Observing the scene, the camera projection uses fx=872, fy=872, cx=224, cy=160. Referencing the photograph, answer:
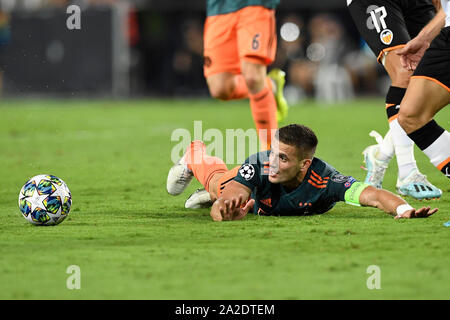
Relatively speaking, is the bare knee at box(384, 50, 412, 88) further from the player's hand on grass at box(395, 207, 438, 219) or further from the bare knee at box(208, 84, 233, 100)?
the bare knee at box(208, 84, 233, 100)

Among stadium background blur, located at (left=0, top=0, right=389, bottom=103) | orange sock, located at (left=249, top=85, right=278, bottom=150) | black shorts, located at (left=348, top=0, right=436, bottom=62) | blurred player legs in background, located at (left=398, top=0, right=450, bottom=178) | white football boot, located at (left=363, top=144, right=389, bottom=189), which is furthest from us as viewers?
stadium background blur, located at (left=0, top=0, right=389, bottom=103)

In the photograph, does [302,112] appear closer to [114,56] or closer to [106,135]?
[106,135]

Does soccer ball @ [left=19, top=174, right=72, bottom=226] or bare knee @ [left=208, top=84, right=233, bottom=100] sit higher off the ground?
bare knee @ [left=208, top=84, right=233, bottom=100]

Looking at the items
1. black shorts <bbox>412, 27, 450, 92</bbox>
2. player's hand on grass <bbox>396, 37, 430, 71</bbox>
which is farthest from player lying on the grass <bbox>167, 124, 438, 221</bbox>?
player's hand on grass <bbox>396, 37, 430, 71</bbox>

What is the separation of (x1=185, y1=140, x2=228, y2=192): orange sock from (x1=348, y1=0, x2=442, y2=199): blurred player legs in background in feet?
4.43

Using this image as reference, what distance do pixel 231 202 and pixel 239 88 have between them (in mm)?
3234

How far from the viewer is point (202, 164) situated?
6336mm

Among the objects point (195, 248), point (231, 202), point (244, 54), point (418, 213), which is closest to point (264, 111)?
point (244, 54)

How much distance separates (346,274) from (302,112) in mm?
13671

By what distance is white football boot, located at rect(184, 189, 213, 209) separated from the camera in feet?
20.7

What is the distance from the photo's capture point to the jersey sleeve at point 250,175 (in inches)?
220

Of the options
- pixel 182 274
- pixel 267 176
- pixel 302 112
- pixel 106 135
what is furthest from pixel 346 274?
pixel 302 112

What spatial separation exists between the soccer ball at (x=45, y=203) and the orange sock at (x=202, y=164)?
104cm

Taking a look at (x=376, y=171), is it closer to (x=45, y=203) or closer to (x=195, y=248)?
(x=195, y=248)
